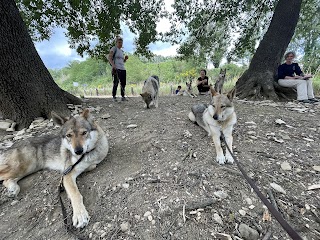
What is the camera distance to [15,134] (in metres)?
3.89

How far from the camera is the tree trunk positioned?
585 cm

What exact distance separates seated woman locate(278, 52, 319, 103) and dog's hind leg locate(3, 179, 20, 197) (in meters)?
6.95

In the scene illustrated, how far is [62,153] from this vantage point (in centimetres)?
268

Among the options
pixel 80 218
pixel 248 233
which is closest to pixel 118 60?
pixel 80 218

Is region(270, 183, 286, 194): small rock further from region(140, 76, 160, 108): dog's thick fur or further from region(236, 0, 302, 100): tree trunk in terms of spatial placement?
region(236, 0, 302, 100): tree trunk

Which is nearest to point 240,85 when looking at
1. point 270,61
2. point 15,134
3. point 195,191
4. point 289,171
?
point 270,61

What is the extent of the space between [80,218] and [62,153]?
1.18 metres

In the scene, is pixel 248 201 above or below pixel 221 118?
below

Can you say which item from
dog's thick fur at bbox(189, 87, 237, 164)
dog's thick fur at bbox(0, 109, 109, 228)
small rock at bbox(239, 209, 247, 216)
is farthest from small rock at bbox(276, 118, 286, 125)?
dog's thick fur at bbox(0, 109, 109, 228)

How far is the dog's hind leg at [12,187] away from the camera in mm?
2350

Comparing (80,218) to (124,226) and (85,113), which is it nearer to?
(124,226)

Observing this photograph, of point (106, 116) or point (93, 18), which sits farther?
point (93, 18)

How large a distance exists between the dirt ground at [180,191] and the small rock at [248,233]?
4 centimetres

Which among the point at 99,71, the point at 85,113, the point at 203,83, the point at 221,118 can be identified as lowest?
the point at 221,118
